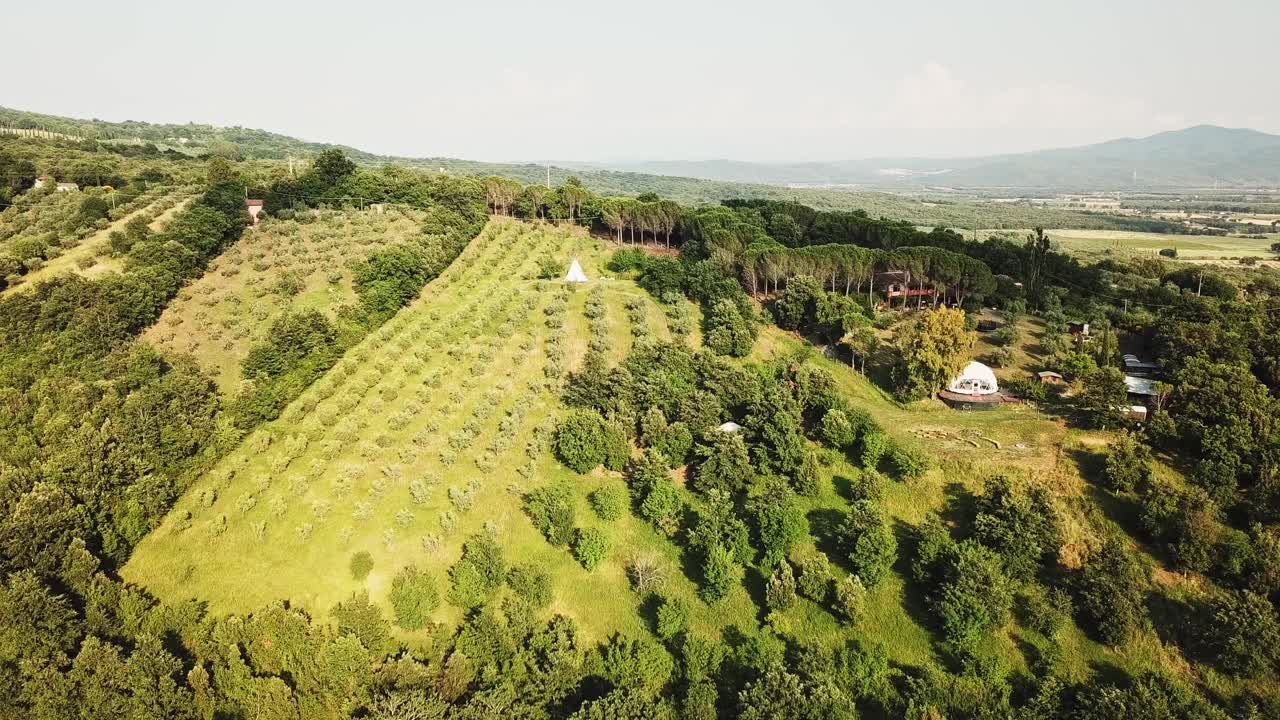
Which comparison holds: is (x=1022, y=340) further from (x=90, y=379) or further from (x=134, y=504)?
(x=90, y=379)

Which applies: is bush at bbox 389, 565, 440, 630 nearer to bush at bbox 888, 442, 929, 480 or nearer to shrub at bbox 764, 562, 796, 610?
shrub at bbox 764, 562, 796, 610

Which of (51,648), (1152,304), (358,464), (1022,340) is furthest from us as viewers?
(1152,304)

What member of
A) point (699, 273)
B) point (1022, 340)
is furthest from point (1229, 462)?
point (699, 273)

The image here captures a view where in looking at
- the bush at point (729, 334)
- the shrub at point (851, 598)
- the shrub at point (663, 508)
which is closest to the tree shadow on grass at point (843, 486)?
the shrub at point (851, 598)

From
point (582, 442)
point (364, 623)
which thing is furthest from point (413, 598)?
point (582, 442)

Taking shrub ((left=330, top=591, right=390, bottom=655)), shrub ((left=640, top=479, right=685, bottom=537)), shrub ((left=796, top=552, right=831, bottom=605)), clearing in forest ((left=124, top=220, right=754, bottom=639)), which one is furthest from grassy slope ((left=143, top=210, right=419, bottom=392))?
shrub ((left=796, top=552, right=831, bottom=605))

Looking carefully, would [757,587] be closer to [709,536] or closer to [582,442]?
[709,536]
